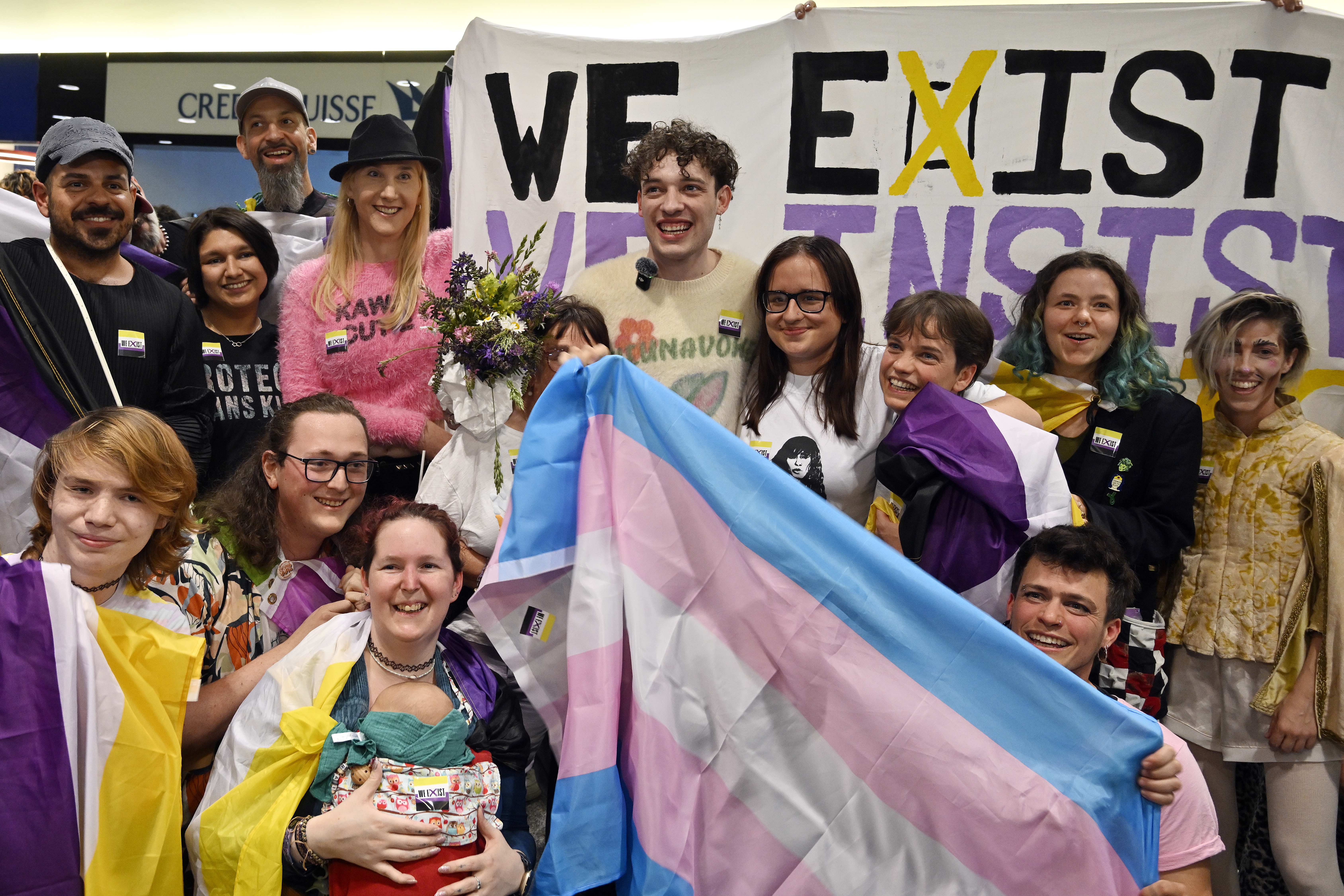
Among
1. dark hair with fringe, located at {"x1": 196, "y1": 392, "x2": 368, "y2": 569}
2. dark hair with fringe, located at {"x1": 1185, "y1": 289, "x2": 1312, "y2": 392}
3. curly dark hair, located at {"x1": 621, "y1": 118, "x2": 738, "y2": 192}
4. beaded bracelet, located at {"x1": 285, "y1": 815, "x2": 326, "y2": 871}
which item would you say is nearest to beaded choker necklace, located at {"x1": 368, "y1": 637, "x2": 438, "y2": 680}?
beaded bracelet, located at {"x1": 285, "y1": 815, "x2": 326, "y2": 871}

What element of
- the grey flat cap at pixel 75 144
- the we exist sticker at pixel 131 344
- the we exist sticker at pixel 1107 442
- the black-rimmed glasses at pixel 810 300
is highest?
the grey flat cap at pixel 75 144

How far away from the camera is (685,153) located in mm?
3133

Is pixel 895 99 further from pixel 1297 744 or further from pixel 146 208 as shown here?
pixel 146 208

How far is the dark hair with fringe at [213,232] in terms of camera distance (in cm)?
364

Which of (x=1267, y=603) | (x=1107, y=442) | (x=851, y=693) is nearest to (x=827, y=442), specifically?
(x=1107, y=442)

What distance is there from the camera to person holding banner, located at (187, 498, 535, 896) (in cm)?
207

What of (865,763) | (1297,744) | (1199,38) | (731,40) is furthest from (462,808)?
(1199,38)

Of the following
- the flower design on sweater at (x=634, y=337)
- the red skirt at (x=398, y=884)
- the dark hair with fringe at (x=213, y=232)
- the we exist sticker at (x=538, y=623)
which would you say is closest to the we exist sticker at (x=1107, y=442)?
the flower design on sweater at (x=634, y=337)

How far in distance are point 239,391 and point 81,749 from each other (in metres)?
1.66

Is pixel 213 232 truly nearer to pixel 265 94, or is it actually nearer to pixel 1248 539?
pixel 265 94

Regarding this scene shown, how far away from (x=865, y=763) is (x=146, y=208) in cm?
338

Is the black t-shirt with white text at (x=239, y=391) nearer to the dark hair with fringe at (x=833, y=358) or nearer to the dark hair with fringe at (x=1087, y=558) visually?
the dark hair with fringe at (x=833, y=358)

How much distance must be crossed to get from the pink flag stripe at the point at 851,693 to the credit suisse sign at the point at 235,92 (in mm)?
5518

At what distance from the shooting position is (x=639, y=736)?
2.14 metres
